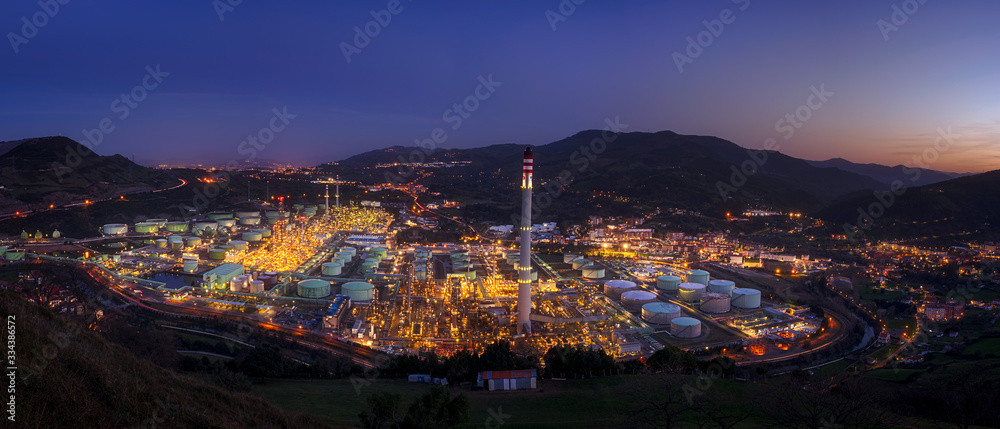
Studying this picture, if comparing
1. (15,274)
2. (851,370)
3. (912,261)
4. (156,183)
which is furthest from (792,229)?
(156,183)

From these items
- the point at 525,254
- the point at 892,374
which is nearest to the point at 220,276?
the point at 525,254

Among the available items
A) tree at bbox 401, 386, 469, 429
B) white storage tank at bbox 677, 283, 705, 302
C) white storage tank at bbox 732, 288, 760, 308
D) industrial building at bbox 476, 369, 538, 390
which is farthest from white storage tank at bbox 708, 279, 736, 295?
tree at bbox 401, 386, 469, 429

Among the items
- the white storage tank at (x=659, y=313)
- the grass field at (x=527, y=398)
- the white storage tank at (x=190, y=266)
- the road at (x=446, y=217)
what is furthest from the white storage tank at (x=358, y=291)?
the road at (x=446, y=217)

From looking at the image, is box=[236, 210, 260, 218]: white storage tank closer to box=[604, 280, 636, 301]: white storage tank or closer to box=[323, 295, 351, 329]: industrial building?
box=[323, 295, 351, 329]: industrial building

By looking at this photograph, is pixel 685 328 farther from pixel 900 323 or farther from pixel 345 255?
pixel 345 255

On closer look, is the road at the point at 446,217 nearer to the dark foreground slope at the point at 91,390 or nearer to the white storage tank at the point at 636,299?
the white storage tank at the point at 636,299
